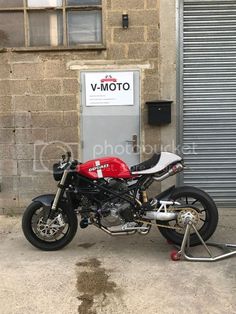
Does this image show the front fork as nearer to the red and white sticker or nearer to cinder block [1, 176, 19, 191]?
the red and white sticker

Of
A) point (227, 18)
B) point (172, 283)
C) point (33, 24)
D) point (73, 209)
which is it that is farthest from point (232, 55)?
point (172, 283)

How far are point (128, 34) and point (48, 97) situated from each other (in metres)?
1.44

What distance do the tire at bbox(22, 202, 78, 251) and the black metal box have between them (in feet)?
6.59

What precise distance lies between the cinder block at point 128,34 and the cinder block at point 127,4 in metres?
0.28

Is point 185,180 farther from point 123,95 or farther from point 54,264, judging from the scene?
point 54,264

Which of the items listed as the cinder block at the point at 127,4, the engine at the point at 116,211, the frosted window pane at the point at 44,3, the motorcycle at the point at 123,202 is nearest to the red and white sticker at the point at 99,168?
the motorcycle at the point at 123,202

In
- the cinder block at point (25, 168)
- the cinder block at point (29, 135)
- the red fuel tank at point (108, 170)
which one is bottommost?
the cinder block at point (25, 168)

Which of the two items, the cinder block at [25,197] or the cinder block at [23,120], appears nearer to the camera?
the cinder block at [23,120]

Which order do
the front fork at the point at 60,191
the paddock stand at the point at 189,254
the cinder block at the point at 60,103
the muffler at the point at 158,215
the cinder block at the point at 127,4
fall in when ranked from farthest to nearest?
1. the cinder block at the point at 60,103
2. the cinder block at the point at 127,4
3. the front fork at the point at 60,191
4. the muffler at the point at 158,215
5. the paddock stand at the point at 189,254

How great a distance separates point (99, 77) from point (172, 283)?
3243 mm

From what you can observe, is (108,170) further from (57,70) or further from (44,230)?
(57,70)

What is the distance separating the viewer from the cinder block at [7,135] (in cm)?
639

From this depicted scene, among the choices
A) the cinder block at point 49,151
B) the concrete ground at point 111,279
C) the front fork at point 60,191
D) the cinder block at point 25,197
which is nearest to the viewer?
the concrete ground at point 111,279

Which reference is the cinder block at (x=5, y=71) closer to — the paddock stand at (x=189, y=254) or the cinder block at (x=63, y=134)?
the cinder block at (x=63, y=134)
